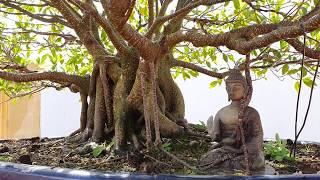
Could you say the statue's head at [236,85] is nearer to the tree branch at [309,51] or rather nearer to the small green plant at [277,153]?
the tree branch at [309,51]

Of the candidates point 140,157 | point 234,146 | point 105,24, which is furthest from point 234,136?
point 105,24

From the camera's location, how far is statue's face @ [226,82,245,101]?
94cm

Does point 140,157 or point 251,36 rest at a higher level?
point 251,36

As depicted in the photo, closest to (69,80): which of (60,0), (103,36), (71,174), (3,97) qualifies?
(103,36)

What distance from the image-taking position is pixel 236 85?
94 cm

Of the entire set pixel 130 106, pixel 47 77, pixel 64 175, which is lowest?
pixel 64 175

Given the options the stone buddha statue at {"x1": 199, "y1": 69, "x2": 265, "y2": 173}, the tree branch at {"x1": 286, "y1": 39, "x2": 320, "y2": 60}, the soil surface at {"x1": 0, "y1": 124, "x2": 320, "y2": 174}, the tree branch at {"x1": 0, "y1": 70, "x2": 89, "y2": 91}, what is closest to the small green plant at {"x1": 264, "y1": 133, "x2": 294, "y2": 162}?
the soil surface at {"x1": 0, "y1": 124, "x2": 320, "y2": 174}

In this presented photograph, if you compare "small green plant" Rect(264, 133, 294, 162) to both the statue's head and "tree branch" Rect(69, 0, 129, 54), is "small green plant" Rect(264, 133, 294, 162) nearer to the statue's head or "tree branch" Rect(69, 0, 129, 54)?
the statue's head

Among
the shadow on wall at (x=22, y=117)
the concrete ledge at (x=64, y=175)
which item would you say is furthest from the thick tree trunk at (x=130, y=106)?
the shadow on wall at (x=22, y=117)

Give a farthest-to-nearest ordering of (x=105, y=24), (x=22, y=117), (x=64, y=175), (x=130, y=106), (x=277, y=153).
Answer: (x=22, y=117), (x=130, y=106), (x=277, y=153), (x=105, y=24), (x=64, y=175)

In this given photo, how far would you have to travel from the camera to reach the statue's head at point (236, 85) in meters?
0.93

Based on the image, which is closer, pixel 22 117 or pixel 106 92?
pixel 106 92

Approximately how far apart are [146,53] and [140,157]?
0.23 m

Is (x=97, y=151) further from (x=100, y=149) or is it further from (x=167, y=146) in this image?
(x=167, y=146)
